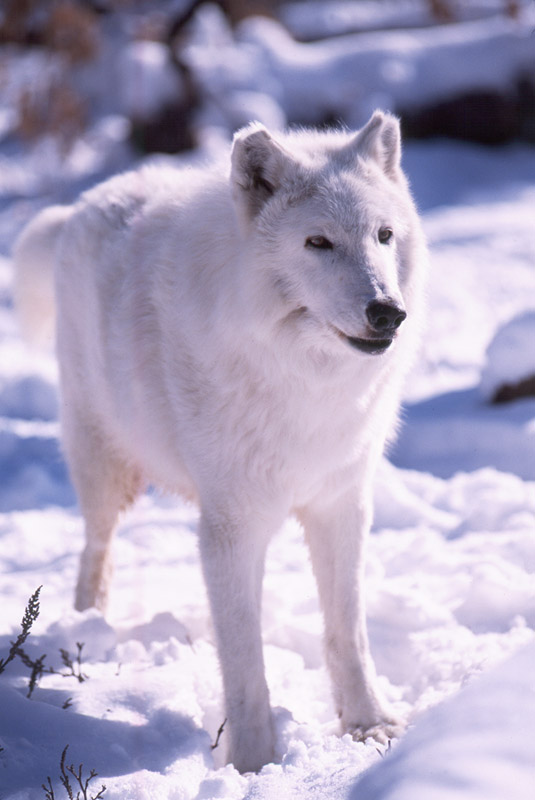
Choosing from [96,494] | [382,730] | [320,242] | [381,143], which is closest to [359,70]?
[96,494]

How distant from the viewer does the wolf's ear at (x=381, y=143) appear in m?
2.80

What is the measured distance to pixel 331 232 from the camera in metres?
2.53

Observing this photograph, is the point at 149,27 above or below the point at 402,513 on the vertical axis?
above

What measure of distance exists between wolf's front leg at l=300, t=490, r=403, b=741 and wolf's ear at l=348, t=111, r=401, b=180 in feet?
Answer: 3.68

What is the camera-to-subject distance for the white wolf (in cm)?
257

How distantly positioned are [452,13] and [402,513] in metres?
9.51

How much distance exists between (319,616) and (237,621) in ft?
3.17

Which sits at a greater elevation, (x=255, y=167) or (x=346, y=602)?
(x=255, y=167)

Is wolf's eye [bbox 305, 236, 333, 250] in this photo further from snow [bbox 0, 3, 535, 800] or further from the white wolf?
snow [bbox 0, 3, 535, 800]

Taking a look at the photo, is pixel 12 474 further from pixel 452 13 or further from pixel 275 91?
pixel 452 13

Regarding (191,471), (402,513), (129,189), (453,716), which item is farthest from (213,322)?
(402,513)

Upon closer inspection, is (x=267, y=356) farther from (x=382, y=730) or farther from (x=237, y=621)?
(x=382, y=730)

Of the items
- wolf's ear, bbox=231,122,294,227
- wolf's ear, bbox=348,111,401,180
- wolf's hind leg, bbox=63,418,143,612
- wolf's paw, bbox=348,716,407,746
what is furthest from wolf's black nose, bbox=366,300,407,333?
wolf's hind leg, bbox=63,418,143,612

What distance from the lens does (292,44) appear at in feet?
40.3
